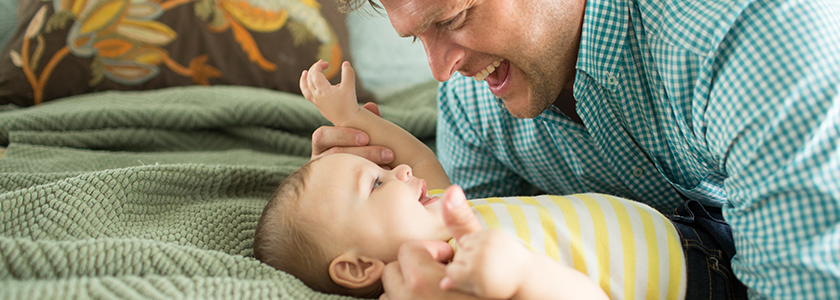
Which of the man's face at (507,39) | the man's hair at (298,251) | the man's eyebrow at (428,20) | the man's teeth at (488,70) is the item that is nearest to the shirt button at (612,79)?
the man's face at (507,39)

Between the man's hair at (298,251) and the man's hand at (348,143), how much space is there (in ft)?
0.98

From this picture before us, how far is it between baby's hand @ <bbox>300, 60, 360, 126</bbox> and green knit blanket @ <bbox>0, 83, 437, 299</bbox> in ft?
0.60

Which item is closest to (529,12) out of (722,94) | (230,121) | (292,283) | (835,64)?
(722,94)

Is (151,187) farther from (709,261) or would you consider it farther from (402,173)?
(709,261)

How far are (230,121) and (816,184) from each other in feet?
4.40

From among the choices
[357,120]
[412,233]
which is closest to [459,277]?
[412,233]

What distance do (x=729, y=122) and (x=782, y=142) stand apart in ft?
0.26

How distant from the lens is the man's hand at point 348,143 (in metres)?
1.13

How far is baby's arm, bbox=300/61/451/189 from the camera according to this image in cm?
117

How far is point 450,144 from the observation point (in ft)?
4.78

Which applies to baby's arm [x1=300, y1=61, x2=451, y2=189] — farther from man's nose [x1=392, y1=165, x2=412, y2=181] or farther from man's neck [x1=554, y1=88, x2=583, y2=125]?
man's neck [x1=554, y1=88, x2=583, y2=125]

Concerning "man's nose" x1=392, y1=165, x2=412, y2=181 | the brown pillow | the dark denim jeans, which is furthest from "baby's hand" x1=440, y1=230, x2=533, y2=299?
the brown pillow

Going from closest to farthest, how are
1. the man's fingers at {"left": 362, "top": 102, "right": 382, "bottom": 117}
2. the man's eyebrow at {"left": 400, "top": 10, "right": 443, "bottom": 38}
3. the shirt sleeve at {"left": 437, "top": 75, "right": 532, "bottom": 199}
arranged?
the man's eyebrow at {"left": 400, "top": 10, "right": 443, "bottom": 38}
the man's fingers at {"left": 362, "top": 102, "right": 382, "bottom": 117}
the shirt sleeve at {"left": 437, "top": 75, "right": 532, "bottom": 199}

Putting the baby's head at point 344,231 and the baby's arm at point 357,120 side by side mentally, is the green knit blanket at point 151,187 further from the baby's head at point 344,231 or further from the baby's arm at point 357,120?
the baby's arm at point 357,120
